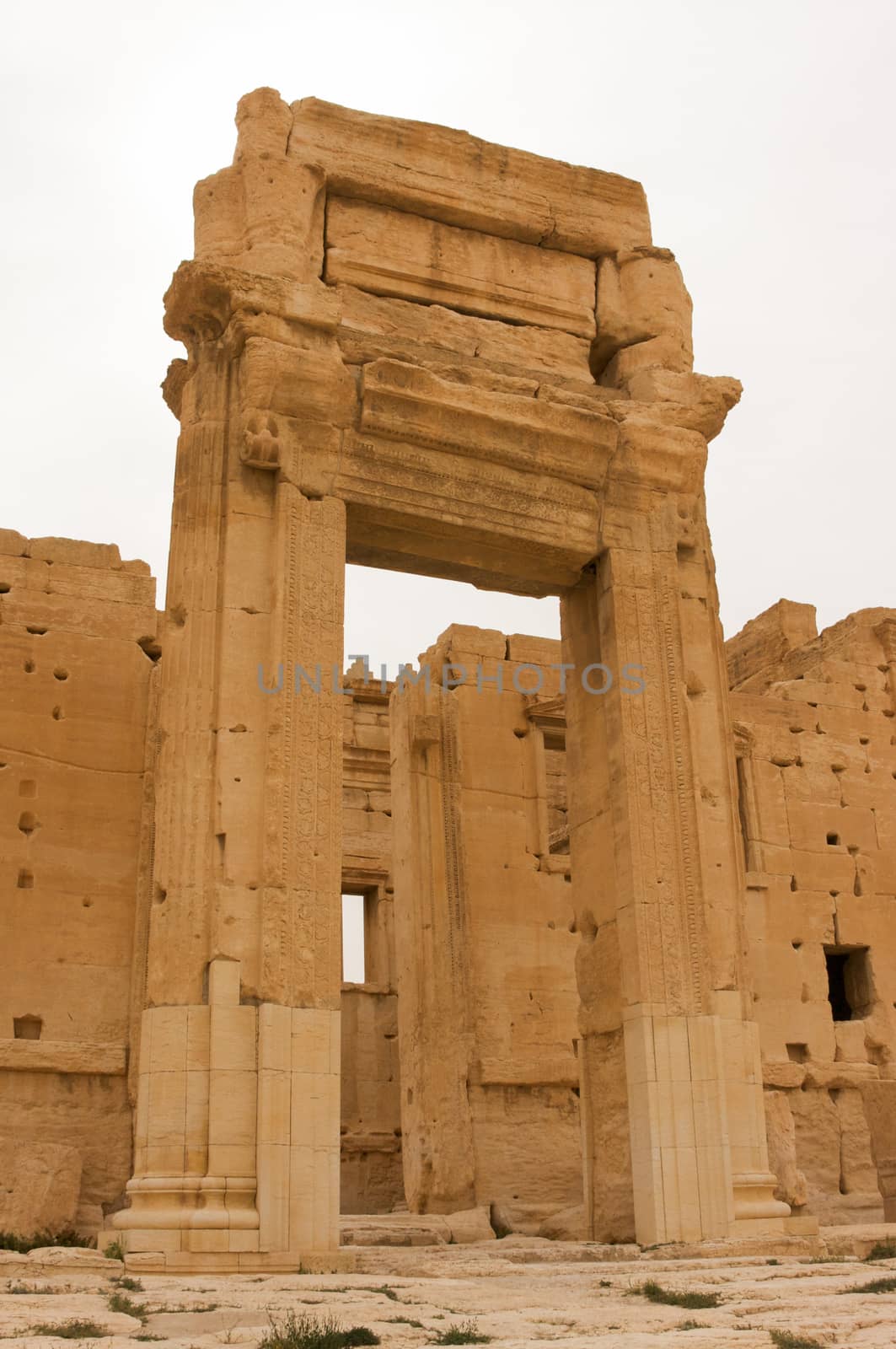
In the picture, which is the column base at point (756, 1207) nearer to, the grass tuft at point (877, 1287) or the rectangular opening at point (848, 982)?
the grass tuft at point (877, 1287)

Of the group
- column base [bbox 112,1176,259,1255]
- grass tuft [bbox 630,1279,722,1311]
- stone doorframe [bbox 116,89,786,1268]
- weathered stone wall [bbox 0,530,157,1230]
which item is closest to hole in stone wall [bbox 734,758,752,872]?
stone doorframe [bbox 116,89,786,1268]

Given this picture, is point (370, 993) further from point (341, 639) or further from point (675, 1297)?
point (675, 1297)

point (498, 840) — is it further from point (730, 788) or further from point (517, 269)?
point (517, 269)

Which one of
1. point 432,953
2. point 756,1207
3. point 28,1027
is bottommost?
point 756,1207

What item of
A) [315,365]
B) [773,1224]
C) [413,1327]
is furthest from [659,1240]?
[315,365]

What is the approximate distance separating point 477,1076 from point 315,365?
21.1 ft

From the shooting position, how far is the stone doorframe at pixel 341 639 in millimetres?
8516

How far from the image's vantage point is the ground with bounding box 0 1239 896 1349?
513 centimetres

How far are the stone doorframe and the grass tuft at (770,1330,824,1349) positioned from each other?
3.78 meters

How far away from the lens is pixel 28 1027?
1045cm

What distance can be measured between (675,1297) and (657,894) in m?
3.86

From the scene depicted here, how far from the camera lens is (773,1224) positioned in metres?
9.38

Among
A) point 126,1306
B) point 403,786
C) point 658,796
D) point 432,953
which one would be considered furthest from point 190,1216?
point 403,786

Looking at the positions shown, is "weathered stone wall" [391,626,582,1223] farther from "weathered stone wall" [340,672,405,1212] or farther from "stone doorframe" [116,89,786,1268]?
"stone doorframe" [116,89,786,1268]
